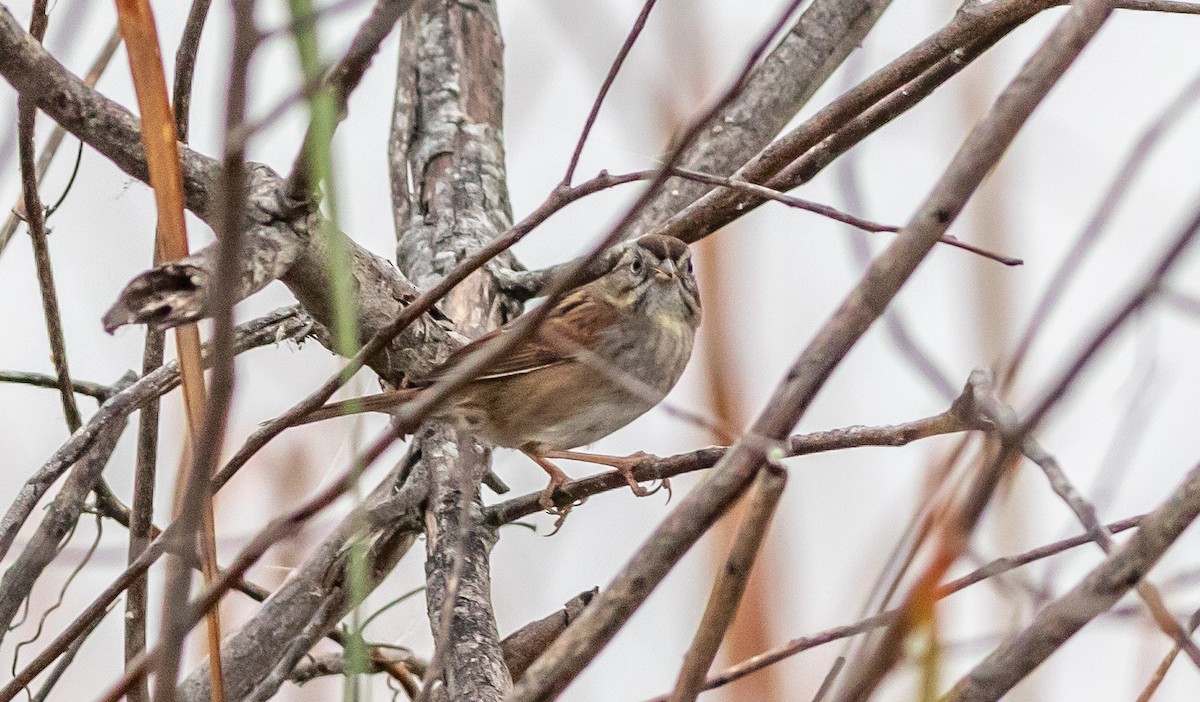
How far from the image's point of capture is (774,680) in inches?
57.6

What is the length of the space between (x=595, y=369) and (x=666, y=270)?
1.32ft

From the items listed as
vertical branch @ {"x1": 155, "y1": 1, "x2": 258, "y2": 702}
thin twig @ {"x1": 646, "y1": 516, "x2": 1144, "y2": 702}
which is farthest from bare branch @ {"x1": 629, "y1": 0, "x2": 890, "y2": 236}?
vertical branch @ {"x1": 155, "y1": 1, "x2": 258, "y2": 702}

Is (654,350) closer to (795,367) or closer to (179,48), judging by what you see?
(179,48)

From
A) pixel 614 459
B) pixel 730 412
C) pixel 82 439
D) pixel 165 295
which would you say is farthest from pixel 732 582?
pixel 614 459

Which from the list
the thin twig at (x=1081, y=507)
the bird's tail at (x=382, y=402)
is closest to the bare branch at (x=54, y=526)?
the bird's tail at (x=382, y=402)

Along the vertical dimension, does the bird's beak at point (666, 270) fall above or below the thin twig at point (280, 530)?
above

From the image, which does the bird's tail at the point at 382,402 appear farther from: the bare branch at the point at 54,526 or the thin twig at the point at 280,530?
the thin twig at the point at 280,530

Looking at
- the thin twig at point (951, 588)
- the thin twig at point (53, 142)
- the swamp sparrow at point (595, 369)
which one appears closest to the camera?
the thin twig at point (951, 588)

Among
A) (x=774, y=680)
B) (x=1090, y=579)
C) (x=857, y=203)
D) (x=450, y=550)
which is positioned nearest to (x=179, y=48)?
(x=450, y=550)

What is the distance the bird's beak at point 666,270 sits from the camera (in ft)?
11.7

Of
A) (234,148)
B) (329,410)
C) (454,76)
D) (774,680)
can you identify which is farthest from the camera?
(454,76)

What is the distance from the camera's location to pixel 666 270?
11.8 feet

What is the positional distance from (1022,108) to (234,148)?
Result: 47 cm

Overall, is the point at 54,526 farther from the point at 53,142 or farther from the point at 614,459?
the point at 614,459
